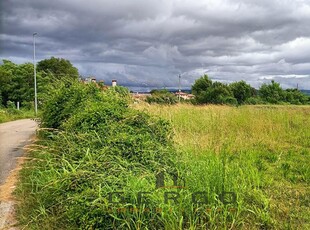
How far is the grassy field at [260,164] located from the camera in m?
3.70

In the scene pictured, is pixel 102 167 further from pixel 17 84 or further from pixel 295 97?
pixel 295 97

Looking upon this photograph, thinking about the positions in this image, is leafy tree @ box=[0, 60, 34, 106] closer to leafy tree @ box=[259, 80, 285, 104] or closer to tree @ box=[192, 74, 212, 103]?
tree @ box=[192, 74, 212, 103]

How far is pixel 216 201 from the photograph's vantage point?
349 centimetres

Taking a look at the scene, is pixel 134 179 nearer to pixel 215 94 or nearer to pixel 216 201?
pixel 216 201

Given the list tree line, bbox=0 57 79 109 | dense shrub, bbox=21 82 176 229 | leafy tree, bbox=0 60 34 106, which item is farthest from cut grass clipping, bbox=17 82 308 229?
leafy tree, bbox=0 60 34 106

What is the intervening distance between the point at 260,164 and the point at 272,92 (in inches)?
2080

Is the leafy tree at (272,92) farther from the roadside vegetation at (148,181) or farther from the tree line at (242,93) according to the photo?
the roadside vegetation at (148,181)

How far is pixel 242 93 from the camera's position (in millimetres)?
55125

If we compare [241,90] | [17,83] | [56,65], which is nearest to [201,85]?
[241,90]

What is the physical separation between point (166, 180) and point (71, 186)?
1.04 m

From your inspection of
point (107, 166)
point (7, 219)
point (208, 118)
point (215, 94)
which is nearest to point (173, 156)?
point (107, 166)

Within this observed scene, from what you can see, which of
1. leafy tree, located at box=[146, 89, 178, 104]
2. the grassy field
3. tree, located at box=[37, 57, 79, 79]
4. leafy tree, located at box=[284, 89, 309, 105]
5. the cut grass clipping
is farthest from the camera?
leafy tree, located at box=[284, 89, 309, 105]

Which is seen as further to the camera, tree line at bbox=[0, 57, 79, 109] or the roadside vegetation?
tree line at bbox=[0, 57, 79, 109]

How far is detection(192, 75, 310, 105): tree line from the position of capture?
171 feet
